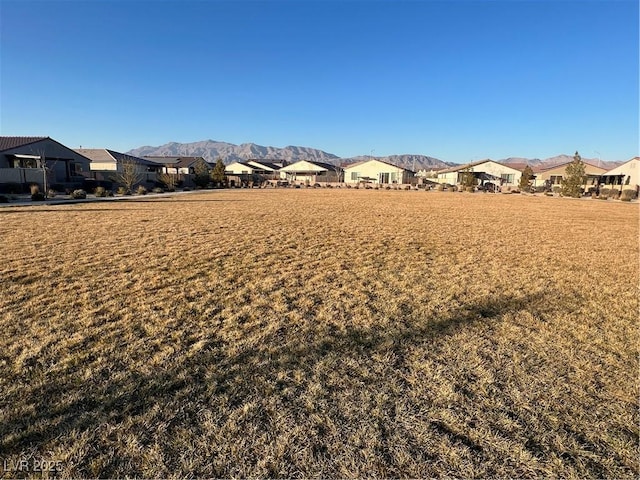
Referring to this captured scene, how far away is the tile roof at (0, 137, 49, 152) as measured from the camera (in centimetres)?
3256

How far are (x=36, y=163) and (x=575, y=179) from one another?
2272 inches

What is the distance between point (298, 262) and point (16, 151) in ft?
127

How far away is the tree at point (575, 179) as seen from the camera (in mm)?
39625

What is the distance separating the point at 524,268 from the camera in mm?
7312

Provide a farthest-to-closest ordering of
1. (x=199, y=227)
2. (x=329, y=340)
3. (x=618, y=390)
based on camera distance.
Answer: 1. (x=199, y=227)
2. (x=329, y=340)
3. (x=618, y=390)

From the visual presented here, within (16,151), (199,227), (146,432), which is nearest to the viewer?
(146,432)

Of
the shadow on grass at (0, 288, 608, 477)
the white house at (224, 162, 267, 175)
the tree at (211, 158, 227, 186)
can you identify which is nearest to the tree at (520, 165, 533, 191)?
the tree at (211, 158, 227, 186)

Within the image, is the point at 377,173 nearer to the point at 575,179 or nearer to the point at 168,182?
the point at 575,179

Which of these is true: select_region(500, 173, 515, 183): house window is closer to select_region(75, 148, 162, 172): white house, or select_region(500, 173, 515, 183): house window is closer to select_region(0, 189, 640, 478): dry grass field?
select_region(75, 148, 162, 172): white house

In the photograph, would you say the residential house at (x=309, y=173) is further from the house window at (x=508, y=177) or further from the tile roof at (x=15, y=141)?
the tile roof at (x=15, y=141)

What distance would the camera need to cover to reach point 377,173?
2665 inches

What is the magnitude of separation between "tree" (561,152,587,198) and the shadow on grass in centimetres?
4577

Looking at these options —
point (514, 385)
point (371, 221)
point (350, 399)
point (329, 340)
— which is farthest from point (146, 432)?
point (371, 221)

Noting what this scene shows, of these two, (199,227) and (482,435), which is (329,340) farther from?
(199,227)
